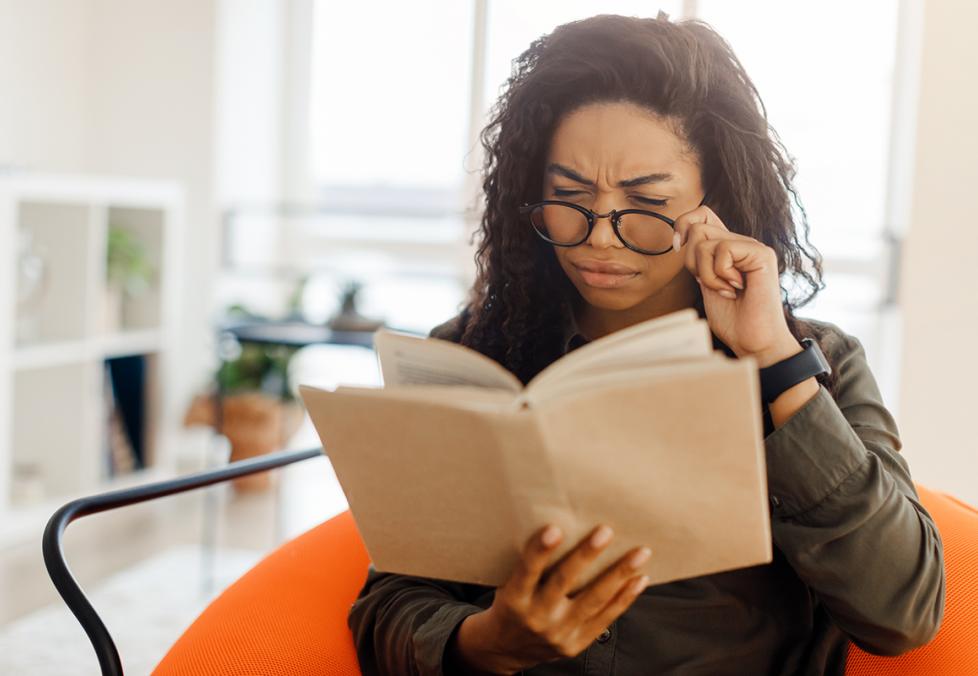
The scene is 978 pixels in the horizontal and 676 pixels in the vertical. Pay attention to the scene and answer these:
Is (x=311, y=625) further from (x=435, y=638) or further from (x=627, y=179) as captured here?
(x=627, y=179)

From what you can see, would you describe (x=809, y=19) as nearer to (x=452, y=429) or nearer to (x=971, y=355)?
(x=971, y=355)

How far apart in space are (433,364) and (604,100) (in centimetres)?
58

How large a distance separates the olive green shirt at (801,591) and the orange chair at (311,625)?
1.8 inches

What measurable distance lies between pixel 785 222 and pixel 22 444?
3229 mm

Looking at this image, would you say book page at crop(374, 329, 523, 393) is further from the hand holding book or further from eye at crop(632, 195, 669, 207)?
eye at crop(632, 195, 669, 207)

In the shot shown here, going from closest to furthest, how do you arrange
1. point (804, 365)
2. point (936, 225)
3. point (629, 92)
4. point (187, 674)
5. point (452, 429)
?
point (452, 429), point (804, 365), point (187, 674), point (629, 92), point (936, 225)

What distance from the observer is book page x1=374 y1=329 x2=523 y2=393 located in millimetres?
878

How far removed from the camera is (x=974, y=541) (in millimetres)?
1352

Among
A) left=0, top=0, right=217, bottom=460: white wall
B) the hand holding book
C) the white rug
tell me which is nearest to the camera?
the hand holding book

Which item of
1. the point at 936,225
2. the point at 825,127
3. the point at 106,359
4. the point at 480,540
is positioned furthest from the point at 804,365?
the point at 106,359

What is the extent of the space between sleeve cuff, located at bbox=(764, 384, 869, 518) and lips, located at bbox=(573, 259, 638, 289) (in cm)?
32

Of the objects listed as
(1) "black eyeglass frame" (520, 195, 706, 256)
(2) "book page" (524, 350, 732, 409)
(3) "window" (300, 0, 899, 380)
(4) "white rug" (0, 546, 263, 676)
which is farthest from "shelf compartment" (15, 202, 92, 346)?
(2) "book page" (524, 350, 732, 409)

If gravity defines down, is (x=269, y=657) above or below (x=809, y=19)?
below

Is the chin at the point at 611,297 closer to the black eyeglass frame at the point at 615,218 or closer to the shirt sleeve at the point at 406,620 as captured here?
the black eyeglass frame at the point at 615,218
